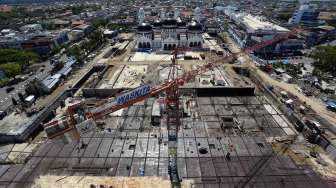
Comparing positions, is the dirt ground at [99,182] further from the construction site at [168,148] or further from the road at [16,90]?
the road at [16,90]

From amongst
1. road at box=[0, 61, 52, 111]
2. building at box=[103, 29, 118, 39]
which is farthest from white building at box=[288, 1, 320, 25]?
road at box=[0, 61, 52, 111]

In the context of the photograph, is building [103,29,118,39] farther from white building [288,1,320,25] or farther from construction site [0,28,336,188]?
white building [288,1,320,25]

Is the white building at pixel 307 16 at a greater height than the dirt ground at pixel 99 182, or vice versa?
the white building at pixel 307 16

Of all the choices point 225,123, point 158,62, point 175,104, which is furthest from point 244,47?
point 175,104

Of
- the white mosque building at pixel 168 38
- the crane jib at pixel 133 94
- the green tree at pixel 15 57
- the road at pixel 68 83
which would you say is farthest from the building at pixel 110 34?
the crane jib at pixel 133 94

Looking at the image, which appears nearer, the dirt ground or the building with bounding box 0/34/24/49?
the dirt ground

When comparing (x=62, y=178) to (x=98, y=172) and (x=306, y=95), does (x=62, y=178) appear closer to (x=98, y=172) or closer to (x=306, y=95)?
(x=98, y=172)

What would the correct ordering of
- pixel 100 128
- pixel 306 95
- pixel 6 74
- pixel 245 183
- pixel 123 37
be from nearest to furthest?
Result: pixel 245 183 → pixel 100 128 → pixel 306 95 → pixel 6 74 → pixel 123 37
